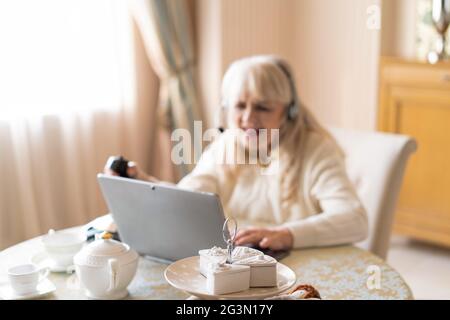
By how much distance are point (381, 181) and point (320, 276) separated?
63cm

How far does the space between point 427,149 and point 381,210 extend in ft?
4.70

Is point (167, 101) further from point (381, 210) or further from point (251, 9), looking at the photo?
point (381, 210)

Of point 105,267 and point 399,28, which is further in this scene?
point 399,28

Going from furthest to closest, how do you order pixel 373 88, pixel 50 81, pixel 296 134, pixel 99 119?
pixel 373 88 → pixel 99 119 → pixel 50 81 → pixel 296 134

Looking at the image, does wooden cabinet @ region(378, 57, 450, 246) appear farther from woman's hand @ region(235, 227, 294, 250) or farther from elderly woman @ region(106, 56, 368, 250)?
woman's hand @ region(235, 227, 294, 250)

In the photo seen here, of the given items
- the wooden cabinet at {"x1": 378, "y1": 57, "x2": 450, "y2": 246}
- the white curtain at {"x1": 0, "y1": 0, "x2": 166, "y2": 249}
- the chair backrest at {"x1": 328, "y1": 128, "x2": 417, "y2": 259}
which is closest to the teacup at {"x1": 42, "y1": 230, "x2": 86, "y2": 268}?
the chair backrest at {"x1": 328, "y1": 128, "x2": 417, "y2": 259}

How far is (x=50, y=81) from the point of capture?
9.23 feet

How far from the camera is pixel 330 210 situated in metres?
1.68

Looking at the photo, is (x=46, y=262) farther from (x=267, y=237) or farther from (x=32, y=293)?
(x=267, y=237)

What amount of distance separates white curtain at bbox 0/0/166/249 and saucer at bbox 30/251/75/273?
51.3 inches

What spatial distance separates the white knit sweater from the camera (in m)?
1.61

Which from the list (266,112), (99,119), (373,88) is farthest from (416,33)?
(266,112)

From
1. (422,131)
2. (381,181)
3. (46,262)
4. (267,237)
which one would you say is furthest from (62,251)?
(422,131)

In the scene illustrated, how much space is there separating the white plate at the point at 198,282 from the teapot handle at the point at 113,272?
237mm
